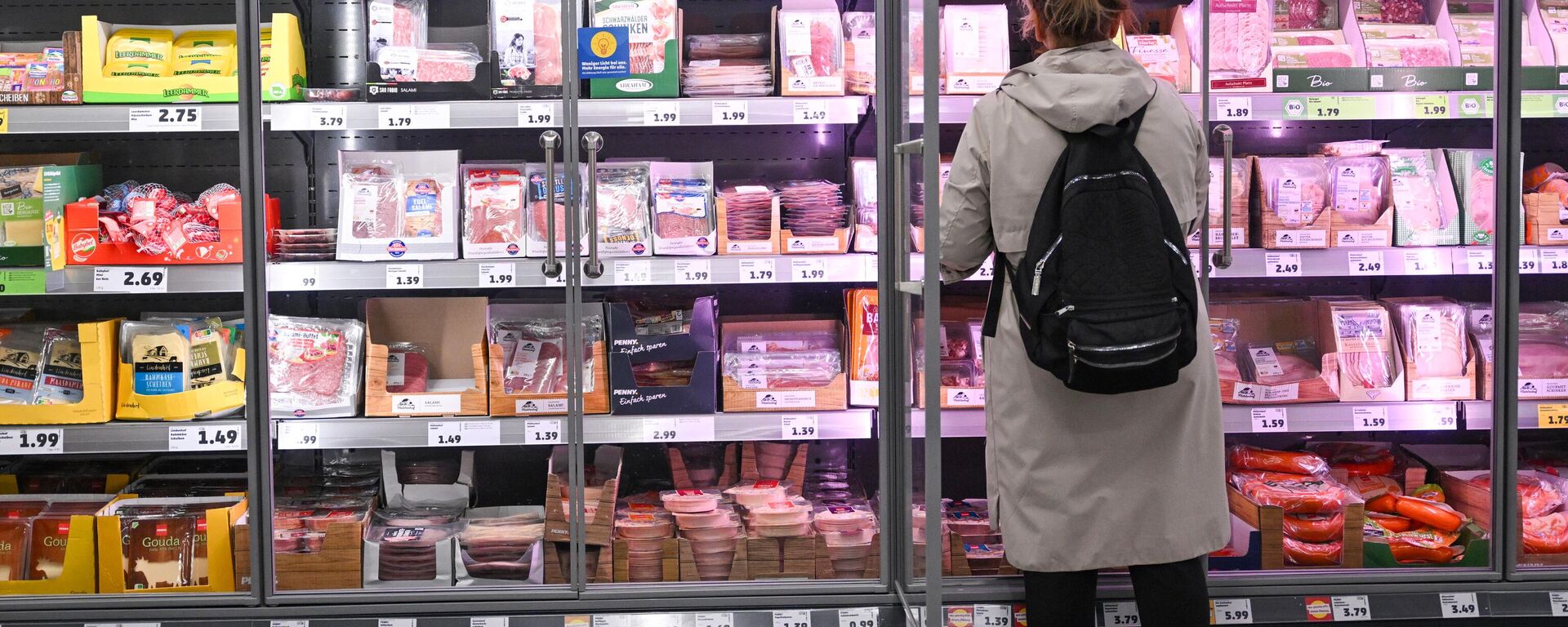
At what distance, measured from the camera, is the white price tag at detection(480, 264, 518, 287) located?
269cm

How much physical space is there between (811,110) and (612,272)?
2.12 feet

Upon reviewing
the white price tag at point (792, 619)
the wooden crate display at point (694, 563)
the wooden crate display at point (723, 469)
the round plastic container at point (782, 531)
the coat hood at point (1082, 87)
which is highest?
the coat hood at point (1082, 87)

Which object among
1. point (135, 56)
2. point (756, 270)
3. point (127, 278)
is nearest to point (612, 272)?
point (756, 270)

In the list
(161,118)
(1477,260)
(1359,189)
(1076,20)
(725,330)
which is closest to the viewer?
(1076,20)

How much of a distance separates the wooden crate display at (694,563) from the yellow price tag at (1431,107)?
206 cm

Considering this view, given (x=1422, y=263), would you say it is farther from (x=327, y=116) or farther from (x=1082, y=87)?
(x=327, y=116)

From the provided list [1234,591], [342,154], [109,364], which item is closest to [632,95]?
[342,154]

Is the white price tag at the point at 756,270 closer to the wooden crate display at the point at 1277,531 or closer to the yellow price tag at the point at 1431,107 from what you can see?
the wooden crate display at the point at 1277,531

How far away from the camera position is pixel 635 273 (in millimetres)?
2703

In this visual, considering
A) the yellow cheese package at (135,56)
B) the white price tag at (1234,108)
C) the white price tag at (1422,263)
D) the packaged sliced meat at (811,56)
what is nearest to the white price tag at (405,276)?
the yellow cheese package at (135,56)

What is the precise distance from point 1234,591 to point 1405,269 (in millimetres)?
939

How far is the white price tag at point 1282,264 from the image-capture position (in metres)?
2.76

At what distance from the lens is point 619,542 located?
9.20 feet

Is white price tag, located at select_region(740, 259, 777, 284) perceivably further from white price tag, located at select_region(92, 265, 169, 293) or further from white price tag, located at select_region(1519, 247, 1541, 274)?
white price tag, located at select_region(1519, 247, 1541, 274)
